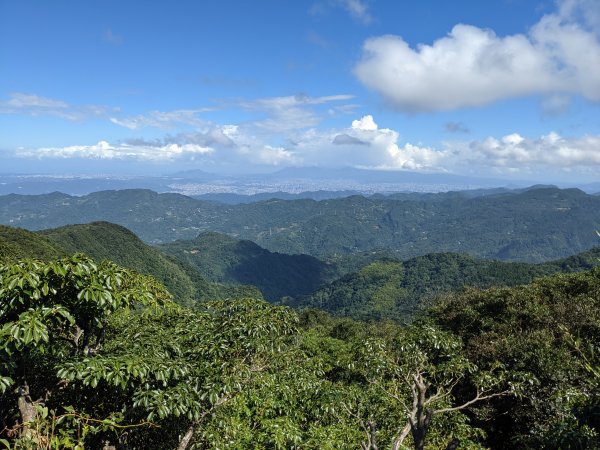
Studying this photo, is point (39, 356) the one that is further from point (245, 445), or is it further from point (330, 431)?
point (330, 431)

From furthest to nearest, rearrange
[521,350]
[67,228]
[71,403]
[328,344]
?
[67,228]
[328,344]
[521,350]
[71,403]

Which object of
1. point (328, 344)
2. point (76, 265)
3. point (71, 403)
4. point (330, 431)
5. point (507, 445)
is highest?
point (76, 265)

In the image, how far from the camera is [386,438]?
998 centimetres

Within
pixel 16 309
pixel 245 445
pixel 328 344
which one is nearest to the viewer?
pixel 16 309

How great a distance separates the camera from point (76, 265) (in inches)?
205

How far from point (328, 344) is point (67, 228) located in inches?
6034

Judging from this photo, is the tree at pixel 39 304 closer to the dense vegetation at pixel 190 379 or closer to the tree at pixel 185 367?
the dense vegetation at pixel 190 379

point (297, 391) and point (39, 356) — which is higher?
point (39, 356)

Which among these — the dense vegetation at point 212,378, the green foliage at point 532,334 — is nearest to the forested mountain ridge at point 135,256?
the green foliage at point 532,334

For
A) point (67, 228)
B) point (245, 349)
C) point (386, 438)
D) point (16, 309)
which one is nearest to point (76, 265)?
point (16, 309)

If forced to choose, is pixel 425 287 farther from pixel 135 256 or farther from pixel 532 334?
pixel 532 334

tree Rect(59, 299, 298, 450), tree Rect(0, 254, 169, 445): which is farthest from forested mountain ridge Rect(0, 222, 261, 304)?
tree Rect(0, 254, 169, 445)

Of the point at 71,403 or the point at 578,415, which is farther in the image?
the point at 71,403

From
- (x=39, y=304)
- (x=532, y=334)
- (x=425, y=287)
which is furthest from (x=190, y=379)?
(x=425, y=287)
